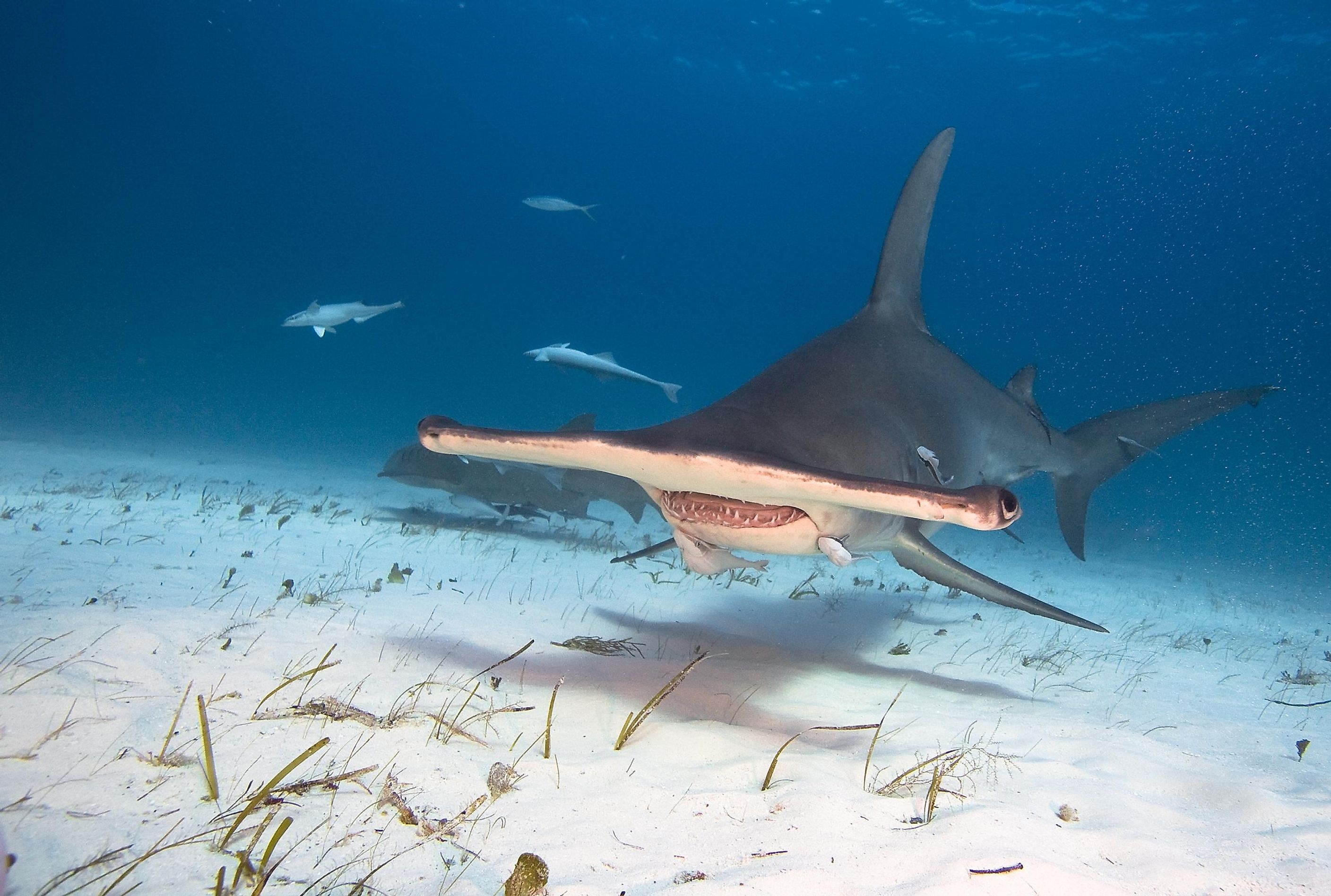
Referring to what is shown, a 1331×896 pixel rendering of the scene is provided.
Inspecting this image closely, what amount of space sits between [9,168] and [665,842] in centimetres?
7779

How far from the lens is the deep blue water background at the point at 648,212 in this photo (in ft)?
134

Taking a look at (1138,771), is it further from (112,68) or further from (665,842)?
(112,68)

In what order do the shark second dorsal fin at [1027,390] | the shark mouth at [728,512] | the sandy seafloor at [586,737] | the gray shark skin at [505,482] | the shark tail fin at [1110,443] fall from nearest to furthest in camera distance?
the sandy seafloor at [586,737], the shark mouth at [728,512], the shark tail fin at [1110,443], the shark second dorsal fin at [1027,390], the gray shark skin at [505,482]

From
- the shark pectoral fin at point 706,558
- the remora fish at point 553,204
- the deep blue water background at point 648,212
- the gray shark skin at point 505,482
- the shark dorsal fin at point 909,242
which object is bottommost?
the shark pectoral fin at point 706,558

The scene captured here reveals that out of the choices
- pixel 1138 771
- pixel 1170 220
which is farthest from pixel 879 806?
pixel 1170 220

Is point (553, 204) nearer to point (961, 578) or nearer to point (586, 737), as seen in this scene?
point (961, 578)

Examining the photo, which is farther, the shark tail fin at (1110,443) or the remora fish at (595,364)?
the remora fish at (595,364)

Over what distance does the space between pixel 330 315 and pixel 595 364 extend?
5.48m

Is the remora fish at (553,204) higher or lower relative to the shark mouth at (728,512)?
higher

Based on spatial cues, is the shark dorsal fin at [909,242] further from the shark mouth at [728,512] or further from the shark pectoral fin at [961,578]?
the shark mouth at [728,512]

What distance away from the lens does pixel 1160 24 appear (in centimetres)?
3488

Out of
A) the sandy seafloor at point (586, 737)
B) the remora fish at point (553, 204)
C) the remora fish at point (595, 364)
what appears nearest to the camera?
the sandy seafloor at point (586, 737)

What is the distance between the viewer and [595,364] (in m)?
9.49

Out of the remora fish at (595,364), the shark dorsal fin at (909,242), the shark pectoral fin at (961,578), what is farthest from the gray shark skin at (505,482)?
the shark pectoral fin at (961,578)
